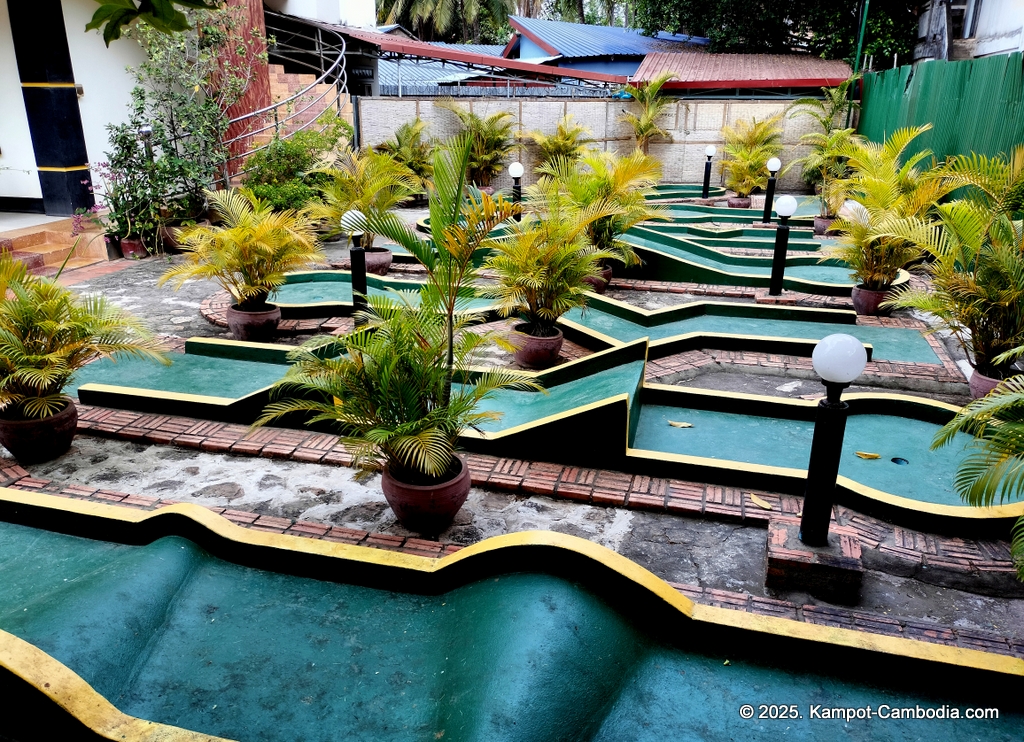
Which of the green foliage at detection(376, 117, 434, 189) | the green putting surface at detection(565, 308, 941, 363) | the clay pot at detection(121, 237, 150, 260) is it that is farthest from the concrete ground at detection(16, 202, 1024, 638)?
the green foliage at detection(376, 117, 434, 189)

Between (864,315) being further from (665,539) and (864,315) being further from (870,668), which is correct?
(870,668)

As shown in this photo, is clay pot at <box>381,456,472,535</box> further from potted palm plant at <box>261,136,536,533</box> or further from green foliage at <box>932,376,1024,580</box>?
green foliage at <box>932,376,1024,580</box>

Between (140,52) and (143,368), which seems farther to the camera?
(140,52)

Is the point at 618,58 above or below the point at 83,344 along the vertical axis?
above

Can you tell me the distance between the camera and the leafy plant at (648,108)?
16375 mm

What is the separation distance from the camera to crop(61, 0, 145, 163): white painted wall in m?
Answer: 10.4

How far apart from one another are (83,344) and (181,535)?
200 centimetres

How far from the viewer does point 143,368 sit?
6676 millimetres

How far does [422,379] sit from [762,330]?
16.4ft

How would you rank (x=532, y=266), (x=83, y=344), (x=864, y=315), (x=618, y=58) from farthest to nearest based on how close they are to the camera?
(x=618, y=58) → (x=864, y=315) → (x=532, y=266) → (x=83, y=344)

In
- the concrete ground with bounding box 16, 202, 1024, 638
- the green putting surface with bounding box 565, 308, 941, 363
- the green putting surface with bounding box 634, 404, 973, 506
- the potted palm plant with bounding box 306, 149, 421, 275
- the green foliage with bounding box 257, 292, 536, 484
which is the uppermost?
the potted palm plant with bounding box 306, 149, 421, 275

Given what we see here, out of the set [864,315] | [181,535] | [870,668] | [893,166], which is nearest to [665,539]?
[870,668]

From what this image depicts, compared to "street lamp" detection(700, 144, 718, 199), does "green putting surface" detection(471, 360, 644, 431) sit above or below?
below

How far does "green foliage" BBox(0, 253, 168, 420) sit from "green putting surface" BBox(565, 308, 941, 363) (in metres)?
4.37
